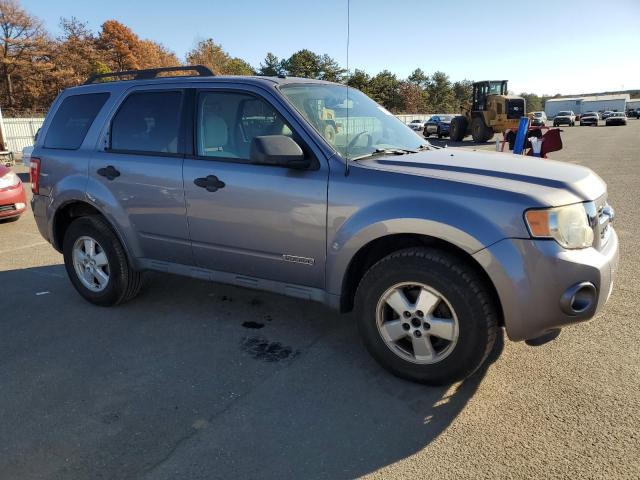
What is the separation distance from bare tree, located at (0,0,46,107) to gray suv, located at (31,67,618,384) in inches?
1789

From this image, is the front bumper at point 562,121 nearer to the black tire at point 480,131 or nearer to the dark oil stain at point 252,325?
the black tire at point 480,131

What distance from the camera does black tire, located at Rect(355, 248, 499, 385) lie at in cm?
284

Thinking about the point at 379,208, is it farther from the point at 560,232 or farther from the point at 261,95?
the point at 261,95

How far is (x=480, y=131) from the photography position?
26766 mm

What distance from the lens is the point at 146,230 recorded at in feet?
13.5

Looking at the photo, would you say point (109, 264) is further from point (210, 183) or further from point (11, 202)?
point (11, 202)

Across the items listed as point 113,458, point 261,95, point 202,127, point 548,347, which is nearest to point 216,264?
point 202,127

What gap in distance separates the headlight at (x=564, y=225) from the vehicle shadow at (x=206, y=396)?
41.4 inches

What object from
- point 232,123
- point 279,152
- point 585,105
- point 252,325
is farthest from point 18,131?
point 585,105

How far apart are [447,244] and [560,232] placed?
0.63 metres

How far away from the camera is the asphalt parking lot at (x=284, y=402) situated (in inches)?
96.7

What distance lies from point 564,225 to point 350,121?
171 centimetres

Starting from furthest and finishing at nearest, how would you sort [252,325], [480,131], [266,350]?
[480,131] < [252,325] < [266,350]

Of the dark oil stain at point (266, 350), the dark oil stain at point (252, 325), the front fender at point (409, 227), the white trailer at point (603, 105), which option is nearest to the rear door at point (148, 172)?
the dark oil stain at point (252, 325)
